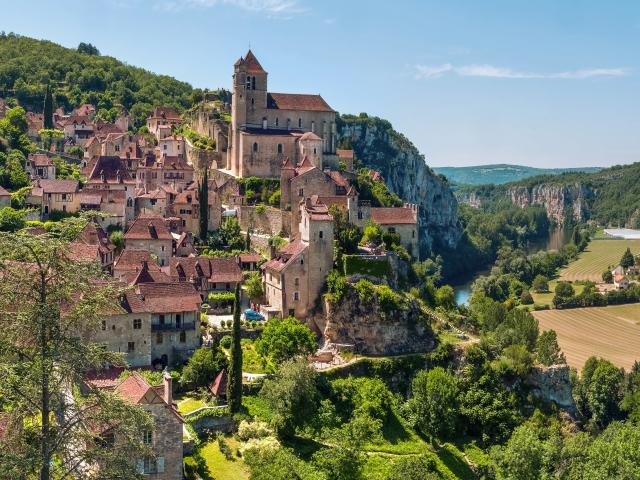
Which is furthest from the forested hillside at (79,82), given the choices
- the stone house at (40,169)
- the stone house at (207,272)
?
the stone house at (207,272)

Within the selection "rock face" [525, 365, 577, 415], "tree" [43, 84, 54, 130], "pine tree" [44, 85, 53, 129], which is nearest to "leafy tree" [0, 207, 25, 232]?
"rock face" [525, 365, 577, 415]

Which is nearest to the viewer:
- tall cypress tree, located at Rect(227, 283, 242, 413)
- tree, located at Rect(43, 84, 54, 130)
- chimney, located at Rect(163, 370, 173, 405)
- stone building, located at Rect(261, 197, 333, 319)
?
chimney, located at Rect(163, 370, 173, 405)

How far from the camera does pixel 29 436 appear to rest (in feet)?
78.2

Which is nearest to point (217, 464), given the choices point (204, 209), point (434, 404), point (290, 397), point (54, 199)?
point (290, 397)

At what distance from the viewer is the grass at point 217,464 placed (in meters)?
43.3

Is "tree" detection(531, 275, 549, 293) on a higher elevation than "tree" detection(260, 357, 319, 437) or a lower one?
lower

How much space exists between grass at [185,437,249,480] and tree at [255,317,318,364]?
10053 millimetres

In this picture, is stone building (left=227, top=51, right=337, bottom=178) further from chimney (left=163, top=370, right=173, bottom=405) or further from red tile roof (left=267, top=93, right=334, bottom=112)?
chimney (left=163, top=370, right=173, bottom=405)

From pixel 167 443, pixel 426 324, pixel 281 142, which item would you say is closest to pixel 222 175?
pixel 281 142

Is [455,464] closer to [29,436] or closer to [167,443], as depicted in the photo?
[167,443]

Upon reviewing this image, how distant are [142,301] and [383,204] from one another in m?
40.2

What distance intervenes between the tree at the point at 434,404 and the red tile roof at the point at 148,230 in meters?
27.7

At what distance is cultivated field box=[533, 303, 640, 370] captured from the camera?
104 metres

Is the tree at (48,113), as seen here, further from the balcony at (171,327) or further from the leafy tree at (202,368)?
the leafy tree at (202,368)
